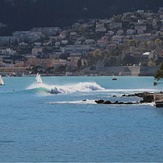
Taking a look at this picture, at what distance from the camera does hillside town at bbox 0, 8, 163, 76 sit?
155500 millimetres

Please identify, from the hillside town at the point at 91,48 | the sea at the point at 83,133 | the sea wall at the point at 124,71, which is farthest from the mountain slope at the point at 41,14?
the sea at the point at 83,133

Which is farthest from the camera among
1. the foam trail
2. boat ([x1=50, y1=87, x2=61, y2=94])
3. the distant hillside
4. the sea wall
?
the distant hillside

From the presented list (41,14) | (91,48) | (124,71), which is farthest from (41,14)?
(124,71)

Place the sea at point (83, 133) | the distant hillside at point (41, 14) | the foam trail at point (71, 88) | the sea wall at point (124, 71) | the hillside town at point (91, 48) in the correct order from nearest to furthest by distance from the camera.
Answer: the sea at point (83, 133) < the foam trail at point (71, 88) < the sea wall at point (124, 71) < the hillside town at point (91, 48) < the distant hillside at point (41, 14)

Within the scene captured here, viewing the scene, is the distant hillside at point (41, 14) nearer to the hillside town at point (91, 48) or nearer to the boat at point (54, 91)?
the hillside town at point (91, 48)

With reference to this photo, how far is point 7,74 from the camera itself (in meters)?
169

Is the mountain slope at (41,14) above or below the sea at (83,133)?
above

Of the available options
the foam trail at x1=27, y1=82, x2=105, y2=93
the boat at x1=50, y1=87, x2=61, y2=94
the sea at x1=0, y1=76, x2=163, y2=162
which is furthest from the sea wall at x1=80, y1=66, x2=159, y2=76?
the sea at x1=0, y1=76, x2=163, y2=162

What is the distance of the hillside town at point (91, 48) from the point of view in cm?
15550

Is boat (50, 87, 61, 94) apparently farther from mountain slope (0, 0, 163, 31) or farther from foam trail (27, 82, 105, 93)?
mountain slope (0, 0, 163, 31)

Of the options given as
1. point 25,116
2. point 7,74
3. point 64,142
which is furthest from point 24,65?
point 64,142

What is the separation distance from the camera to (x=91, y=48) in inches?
6983

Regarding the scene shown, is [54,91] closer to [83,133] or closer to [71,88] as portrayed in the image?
[71,88]

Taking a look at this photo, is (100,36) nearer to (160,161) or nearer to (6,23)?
(6,23)
